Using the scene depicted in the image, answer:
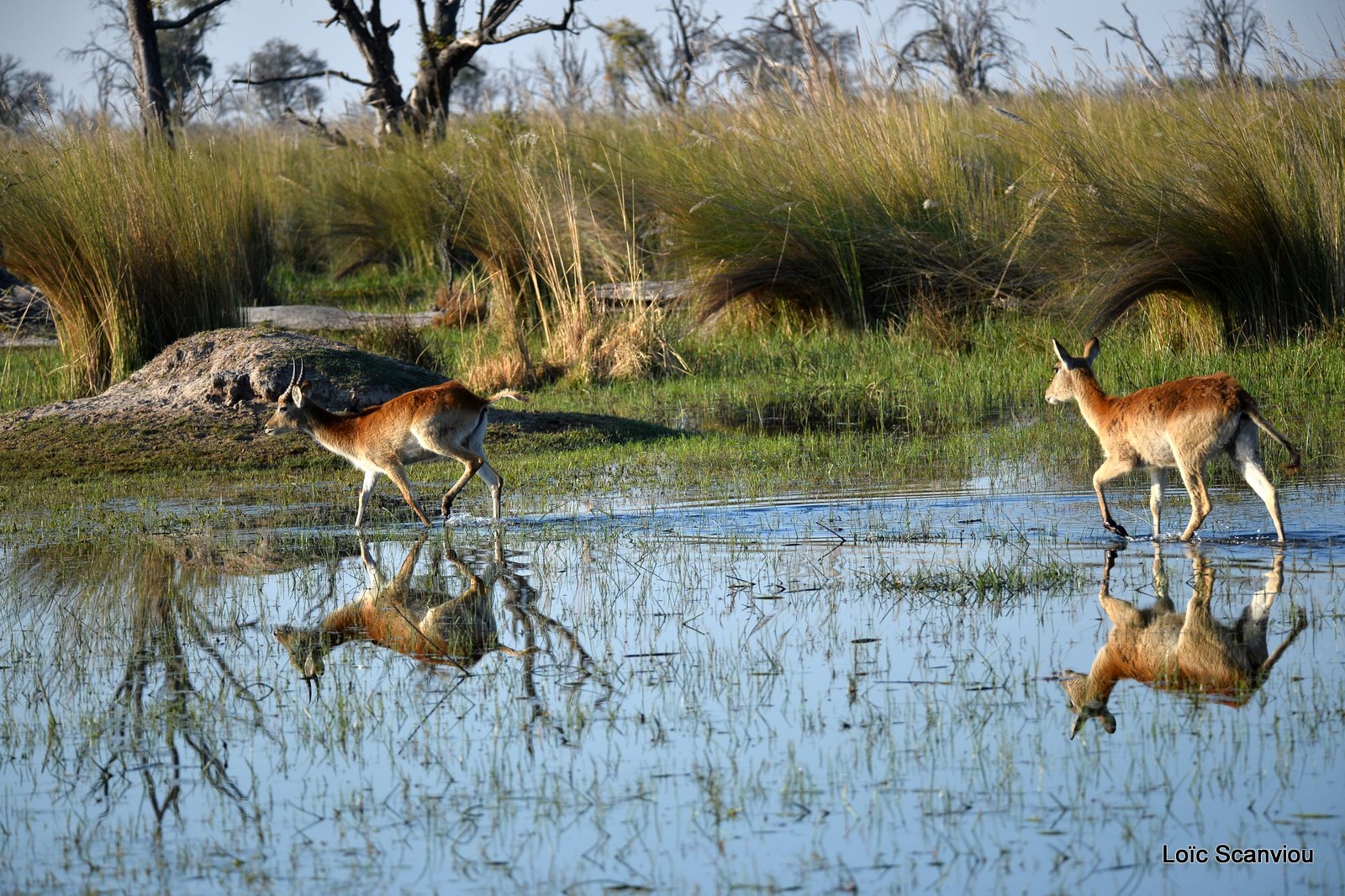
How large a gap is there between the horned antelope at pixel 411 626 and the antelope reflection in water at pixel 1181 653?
2094mm

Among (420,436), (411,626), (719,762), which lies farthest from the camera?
(420,436)

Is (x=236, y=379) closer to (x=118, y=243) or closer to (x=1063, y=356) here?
(x=118, y=243)

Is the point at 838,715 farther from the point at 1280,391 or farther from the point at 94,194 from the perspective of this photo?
the point at 94,194

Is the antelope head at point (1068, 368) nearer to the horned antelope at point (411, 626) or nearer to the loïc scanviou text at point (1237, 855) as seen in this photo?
the horned antelope at point (411, 626)

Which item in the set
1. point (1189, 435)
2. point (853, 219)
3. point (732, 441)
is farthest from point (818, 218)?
point (1189, 435)

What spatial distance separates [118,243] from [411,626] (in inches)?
309

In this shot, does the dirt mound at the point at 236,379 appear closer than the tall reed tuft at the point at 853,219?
Yes

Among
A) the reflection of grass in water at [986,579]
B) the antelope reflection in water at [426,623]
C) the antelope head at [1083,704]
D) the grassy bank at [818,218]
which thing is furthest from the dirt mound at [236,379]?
the antelope head at [1083,704]

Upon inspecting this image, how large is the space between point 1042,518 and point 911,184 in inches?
321

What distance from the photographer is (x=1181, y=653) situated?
17.1 feet

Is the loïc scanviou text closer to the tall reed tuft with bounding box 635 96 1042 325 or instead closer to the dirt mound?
the dirt mound

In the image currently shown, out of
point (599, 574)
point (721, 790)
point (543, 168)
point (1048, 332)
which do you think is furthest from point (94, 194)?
point (721, 790)

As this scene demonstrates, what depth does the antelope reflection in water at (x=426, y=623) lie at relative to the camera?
5.60 metres

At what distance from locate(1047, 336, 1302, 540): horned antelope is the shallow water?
289 millimetres
